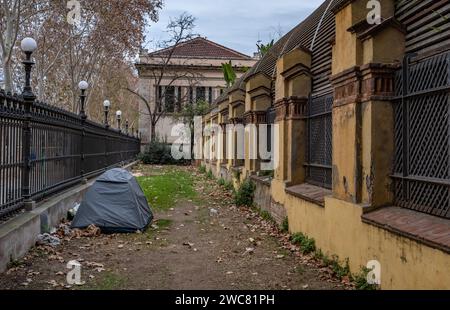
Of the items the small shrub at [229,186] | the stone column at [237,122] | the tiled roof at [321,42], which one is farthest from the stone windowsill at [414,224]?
the small shrub at [229,186]

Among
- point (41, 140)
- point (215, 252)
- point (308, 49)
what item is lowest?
point (215, 252)

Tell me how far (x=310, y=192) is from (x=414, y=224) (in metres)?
3.58

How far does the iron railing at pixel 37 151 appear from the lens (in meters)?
7.45

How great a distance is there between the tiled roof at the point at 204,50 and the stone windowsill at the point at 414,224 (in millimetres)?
46999

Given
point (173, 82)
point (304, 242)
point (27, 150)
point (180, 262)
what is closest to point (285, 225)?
point (304, 242)

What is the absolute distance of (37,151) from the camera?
30.4 ft

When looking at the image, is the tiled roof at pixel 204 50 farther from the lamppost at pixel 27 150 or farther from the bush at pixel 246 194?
the lamppost at pixel 27 150

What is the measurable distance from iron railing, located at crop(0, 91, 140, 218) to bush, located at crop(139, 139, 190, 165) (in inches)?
898
